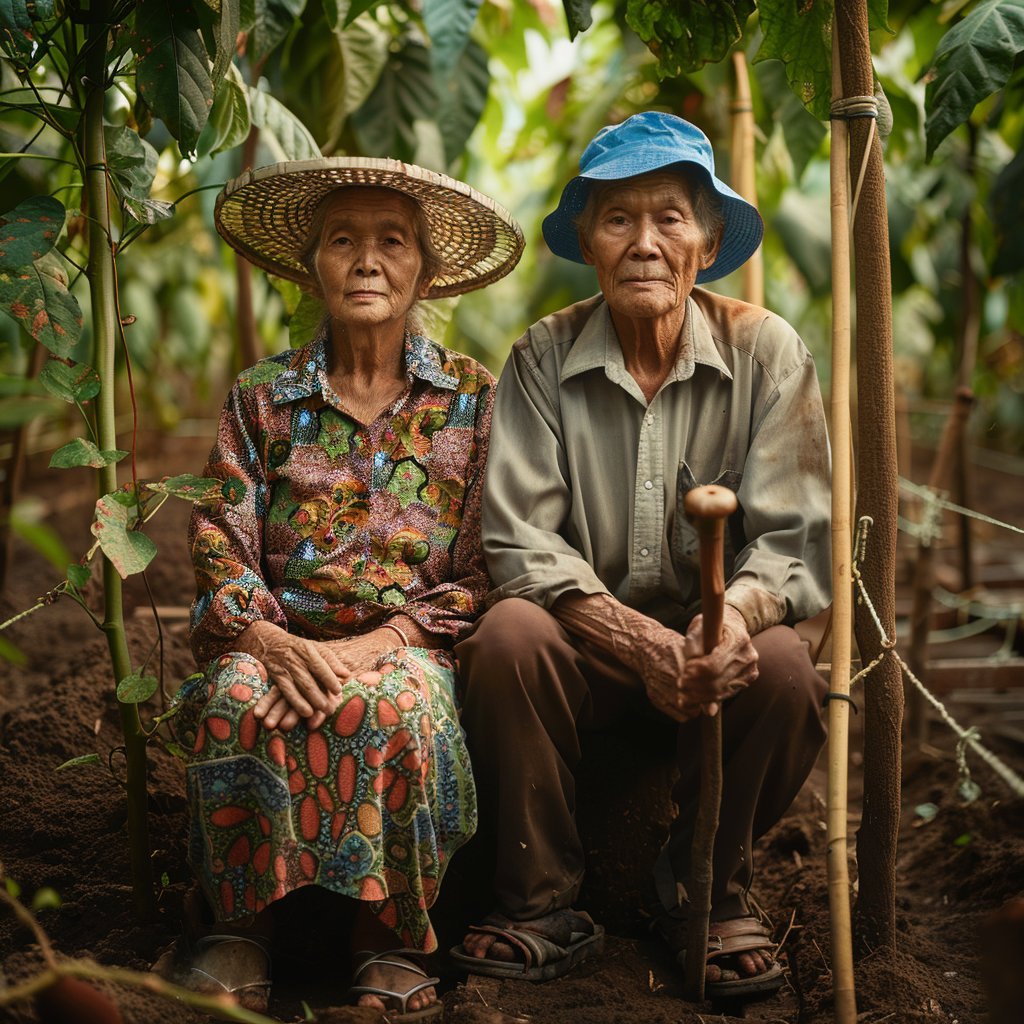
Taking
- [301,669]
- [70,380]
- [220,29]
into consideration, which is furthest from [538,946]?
[220,29]

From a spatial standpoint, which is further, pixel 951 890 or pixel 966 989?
pixel 951 890

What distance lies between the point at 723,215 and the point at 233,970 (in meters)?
1.48

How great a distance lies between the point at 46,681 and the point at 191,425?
3.56 metres

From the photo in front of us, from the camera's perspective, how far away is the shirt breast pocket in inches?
65.9

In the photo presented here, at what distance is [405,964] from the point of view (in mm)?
1447

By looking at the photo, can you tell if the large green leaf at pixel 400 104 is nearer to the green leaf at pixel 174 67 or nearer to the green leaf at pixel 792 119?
the green leaf at pixel 792 119

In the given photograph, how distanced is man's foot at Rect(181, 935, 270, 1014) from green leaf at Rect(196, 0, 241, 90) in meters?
1.31

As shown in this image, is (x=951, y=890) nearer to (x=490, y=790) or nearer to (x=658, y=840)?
(x=658, y=840)

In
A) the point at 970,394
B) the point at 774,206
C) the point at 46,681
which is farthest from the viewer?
the point at 774,206

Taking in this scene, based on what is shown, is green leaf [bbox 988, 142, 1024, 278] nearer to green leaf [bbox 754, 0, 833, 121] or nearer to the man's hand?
green leaf [bbox 754, 0, 833, 121]

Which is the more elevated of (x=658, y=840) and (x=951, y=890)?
(x=658, y=840)

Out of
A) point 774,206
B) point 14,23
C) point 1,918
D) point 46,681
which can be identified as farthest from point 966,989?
point 774,206

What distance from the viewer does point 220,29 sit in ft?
4.86

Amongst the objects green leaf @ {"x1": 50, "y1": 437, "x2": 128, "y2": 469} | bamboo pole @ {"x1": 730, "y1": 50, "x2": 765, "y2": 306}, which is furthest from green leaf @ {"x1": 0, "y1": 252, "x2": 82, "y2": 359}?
bamboo pole @ {"x1": 730, "y1": 50, "x2": 765, "y2": 306}
